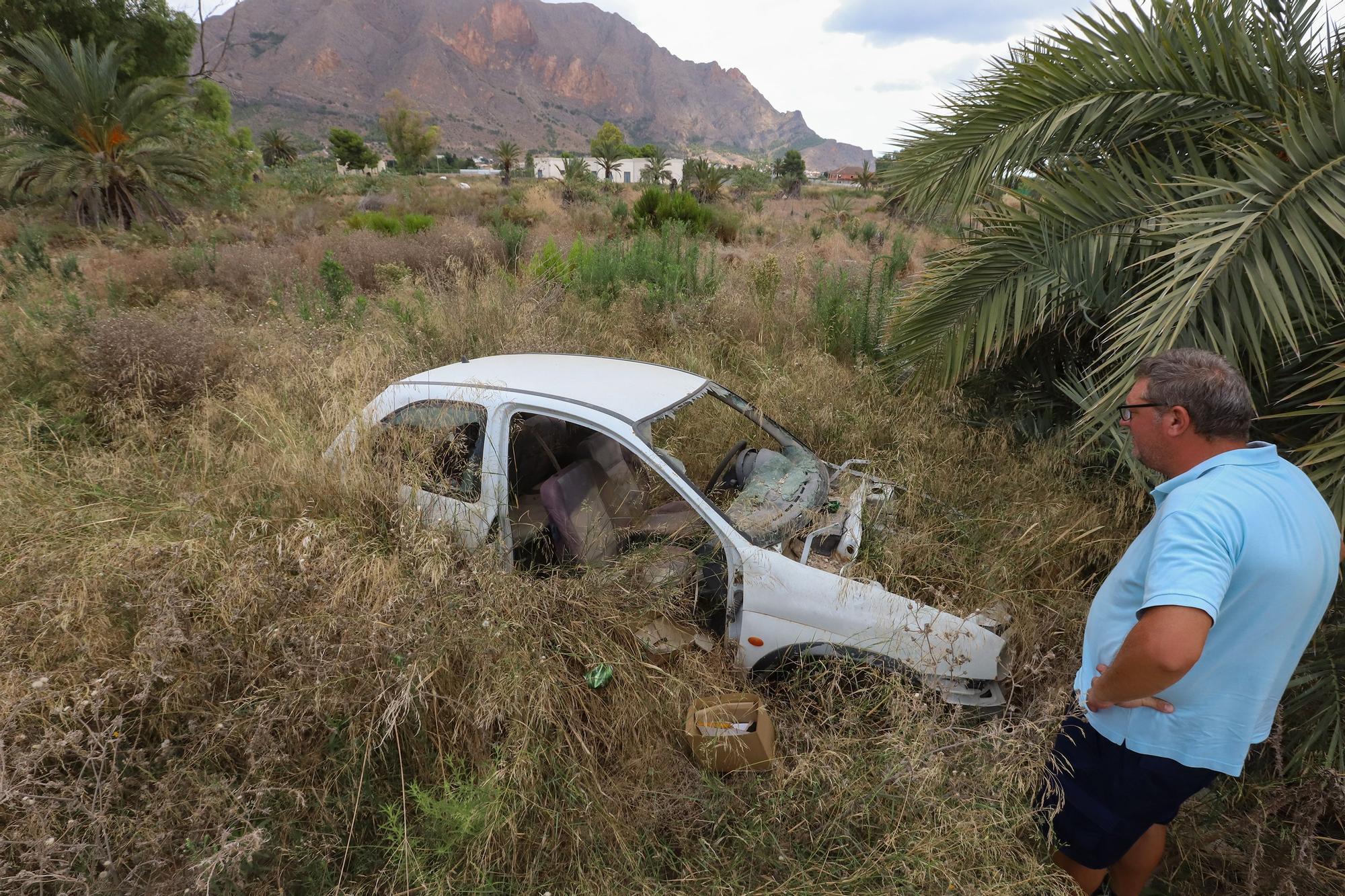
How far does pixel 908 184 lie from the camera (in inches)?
179

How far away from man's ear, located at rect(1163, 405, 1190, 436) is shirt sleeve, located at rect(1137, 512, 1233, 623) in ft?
0.93

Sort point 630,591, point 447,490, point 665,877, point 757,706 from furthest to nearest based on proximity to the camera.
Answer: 1. point 447,490
2. point 630,591
3. point 757,706
4. point 665,877

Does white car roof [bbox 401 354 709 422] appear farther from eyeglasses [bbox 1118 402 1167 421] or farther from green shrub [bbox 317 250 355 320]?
green shrub [bbox 317 250 355 320]

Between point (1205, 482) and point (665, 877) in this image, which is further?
point (665, 877)

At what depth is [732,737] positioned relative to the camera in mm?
2443

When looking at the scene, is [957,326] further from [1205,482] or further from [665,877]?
[665,877]

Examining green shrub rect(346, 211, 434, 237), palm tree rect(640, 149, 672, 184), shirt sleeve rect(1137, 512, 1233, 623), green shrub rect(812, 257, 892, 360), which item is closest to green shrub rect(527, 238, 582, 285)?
green shrub rect(812, 257, 892, 360)

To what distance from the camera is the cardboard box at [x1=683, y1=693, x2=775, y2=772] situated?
2453 millimetres

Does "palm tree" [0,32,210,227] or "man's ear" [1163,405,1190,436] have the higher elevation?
"palm tree" [0,32,210,227]

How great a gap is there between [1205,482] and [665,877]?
2032mm

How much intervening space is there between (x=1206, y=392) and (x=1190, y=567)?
49 centimetres

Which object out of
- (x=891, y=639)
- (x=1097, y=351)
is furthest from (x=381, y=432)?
(x=1097, y=351)

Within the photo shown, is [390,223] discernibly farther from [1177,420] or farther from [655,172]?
[655,172]

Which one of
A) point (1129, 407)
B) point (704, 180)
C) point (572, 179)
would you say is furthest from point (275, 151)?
point (1129, 407)
